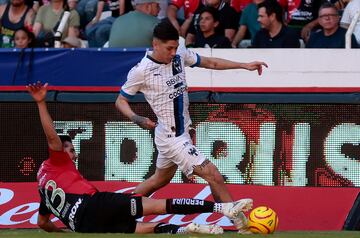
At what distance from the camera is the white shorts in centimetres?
1130

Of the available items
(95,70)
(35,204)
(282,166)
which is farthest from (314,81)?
(35,204)

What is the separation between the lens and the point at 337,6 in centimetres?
1616

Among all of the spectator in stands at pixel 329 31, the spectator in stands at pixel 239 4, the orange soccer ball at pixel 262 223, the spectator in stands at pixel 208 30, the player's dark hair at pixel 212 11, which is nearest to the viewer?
the orange soccer ball at pixel 262 223

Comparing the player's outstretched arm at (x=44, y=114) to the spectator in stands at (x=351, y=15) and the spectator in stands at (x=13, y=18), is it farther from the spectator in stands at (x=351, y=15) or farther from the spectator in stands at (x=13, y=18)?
the spectator in stands at (x=13, y=18)

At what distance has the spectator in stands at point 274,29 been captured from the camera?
49.7ft

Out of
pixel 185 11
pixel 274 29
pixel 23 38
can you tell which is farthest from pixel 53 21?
pixel 274 29

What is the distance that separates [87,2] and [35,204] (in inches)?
199

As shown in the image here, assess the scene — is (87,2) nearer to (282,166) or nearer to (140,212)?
(282,166)

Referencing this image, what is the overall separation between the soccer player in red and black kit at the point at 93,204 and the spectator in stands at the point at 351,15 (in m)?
5.21

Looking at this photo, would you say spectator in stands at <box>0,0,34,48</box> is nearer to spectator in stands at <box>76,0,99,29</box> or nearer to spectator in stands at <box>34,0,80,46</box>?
spectator in stands at <box>34,0,80,46</box>

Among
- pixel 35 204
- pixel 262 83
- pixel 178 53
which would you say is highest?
pixel 178 53

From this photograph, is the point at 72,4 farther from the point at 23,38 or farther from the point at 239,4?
the point at 239,4

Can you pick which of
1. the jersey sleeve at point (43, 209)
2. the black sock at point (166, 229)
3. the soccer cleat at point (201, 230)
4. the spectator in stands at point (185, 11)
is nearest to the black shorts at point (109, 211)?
the black sock at point (166, 229)

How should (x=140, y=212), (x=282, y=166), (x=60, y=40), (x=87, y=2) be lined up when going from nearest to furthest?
(x=140, y=212)
(x=282, y=166)
(x=60, y=40)
(x=87, y=2)
